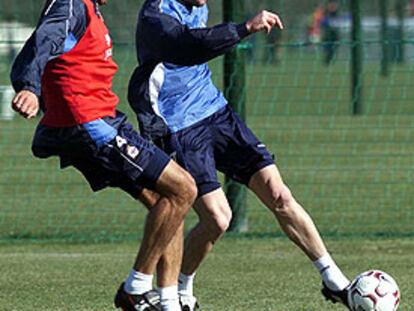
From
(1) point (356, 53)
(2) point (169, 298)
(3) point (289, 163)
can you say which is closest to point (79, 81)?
(2) point (169, 298)

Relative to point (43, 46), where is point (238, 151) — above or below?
below

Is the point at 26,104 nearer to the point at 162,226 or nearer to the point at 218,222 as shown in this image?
the point at 162,226

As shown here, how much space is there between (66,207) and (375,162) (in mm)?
4118

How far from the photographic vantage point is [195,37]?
761 cm

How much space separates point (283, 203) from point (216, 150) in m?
0.53

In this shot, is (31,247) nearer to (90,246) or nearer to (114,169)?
(90,246)

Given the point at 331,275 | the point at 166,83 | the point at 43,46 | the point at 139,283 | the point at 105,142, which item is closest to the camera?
the point at 43,46

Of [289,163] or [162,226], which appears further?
[289,163]

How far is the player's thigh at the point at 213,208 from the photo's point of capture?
8.17m

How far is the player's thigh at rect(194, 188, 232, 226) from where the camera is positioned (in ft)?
26.8

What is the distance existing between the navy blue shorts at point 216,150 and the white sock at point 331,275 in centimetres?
67

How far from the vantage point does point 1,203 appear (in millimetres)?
13539

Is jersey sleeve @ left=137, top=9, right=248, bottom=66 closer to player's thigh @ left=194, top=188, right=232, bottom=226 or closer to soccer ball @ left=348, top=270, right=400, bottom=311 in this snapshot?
player's thigh @ left=194, top=188, right=232, bottom=226

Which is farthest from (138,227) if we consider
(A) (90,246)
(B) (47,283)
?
(B) (47,283)
